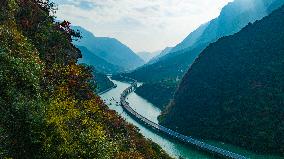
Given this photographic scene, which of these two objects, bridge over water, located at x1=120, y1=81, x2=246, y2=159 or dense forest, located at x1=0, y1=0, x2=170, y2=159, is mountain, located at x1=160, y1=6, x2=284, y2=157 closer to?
bridge over water, located at x1=120, y1=81, x2=246, y2=159

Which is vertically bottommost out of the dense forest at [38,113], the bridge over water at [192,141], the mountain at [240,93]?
the bridge over water at [192,141]

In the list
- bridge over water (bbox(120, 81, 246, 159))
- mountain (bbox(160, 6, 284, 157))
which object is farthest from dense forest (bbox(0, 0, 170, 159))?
mountain (bbox(160, 6, 284, 157))

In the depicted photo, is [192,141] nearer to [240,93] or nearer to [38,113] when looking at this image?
[240,93]

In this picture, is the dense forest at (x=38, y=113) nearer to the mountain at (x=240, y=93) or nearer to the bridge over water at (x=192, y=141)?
the bridge over water at (x=192, y=141)

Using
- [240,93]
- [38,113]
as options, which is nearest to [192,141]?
[240,93]

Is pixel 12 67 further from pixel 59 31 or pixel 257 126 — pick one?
pixel 257 126

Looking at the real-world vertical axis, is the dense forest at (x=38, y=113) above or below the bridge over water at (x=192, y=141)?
above

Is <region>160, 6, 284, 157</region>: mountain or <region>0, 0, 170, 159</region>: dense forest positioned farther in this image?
<region>160, 6, 284, 157</region>: mountain

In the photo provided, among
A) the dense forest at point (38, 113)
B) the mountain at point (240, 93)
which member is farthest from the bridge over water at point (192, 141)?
the dense forest at point (38, 113)

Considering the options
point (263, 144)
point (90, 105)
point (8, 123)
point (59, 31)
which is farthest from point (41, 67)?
point (263, 144)
